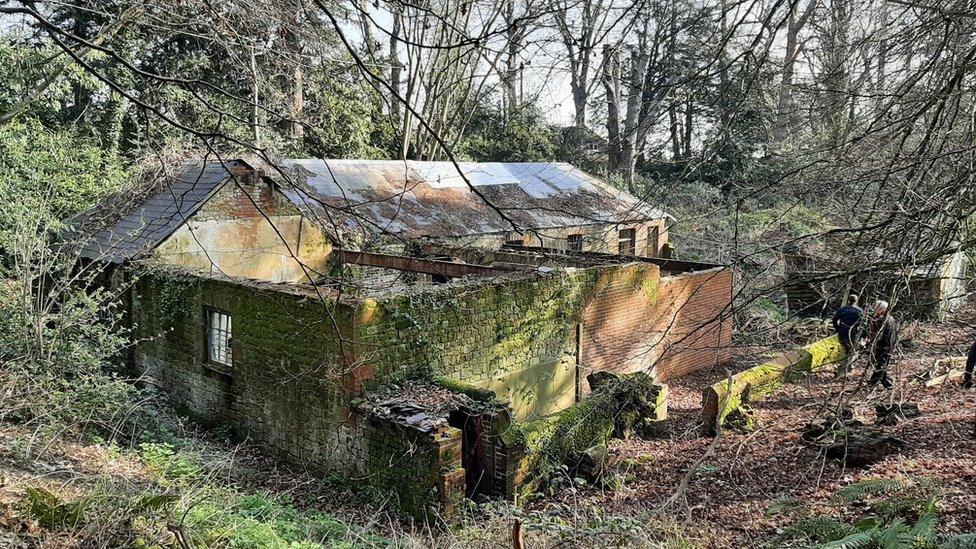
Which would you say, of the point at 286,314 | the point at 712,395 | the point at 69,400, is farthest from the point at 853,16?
the point at 69,400

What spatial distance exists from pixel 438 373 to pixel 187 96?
15.2m

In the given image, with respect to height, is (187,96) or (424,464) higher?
(187,96)

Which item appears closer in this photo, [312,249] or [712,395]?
[712,395]

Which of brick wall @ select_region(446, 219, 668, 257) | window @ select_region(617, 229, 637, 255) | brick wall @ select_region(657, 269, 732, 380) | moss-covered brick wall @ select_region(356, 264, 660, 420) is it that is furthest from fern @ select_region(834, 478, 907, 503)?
window @ select_region(617, 229, 637, 255)

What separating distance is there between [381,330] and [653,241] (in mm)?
16066

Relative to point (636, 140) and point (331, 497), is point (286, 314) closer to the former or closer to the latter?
point (331, 497)

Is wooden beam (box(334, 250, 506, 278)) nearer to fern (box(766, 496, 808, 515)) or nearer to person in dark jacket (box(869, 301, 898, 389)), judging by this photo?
fern (box(766, 496, 808, 515))

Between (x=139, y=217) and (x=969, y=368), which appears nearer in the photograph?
(x=969, y=368)

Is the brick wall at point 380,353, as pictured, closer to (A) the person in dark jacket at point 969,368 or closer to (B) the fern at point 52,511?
(B) the fern at point 52,511

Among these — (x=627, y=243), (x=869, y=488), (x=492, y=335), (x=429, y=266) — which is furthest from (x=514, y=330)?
(x=627, y=243)

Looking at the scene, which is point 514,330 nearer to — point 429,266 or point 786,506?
point 429,266

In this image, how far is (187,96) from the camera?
20484 millimetres

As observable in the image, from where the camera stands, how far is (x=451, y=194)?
19641mm

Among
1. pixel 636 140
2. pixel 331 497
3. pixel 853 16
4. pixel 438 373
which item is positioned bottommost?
pixel 331 497
